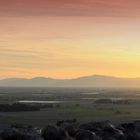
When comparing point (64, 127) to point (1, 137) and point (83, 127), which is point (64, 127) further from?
point (1, 137)

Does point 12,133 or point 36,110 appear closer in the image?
point 12,133

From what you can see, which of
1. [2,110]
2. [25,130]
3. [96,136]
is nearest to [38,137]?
[25,130]

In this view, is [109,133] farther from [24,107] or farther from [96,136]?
[24,107]

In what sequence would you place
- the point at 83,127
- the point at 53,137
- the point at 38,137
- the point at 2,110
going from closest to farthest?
the point at 38,137 < the point at 53,137 < the point at 83,127 < the point at 2,110

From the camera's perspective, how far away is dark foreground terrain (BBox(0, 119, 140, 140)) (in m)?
39.2

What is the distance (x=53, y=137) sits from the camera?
1633 inches

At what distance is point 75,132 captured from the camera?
140 ft

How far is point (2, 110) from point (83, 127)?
54.4m

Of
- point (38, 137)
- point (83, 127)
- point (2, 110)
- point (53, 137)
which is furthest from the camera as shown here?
point (2, 110)

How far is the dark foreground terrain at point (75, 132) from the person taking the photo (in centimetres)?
3916

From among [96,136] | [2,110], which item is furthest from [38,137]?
[2,110]

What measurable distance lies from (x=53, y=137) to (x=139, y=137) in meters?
7.01

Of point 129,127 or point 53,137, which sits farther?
point 129,127

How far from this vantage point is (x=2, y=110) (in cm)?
9775
